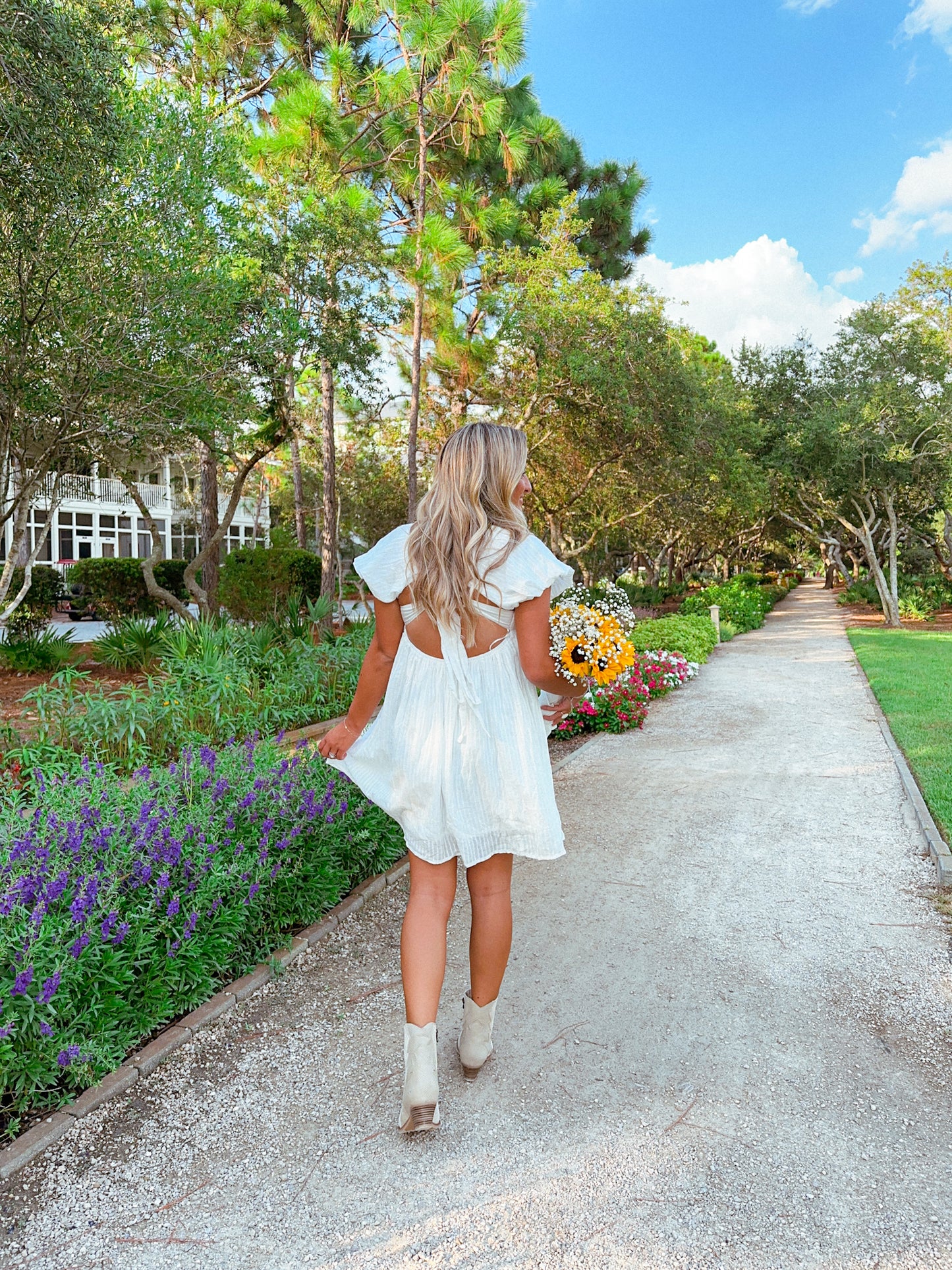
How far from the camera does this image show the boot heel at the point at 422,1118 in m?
2.13

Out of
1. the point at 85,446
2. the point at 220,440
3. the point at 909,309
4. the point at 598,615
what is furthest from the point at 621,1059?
the point at 909,309

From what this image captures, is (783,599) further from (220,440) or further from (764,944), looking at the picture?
(764,944)

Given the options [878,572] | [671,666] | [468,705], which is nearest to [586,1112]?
[468,705]

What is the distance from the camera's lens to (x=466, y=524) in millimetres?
2236

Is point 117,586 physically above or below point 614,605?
above

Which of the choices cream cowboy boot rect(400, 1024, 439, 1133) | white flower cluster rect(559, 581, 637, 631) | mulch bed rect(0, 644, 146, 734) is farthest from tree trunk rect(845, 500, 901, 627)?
cream cowboy boot rect(400, 1024, 439, 1133)

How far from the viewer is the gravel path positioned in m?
1.83

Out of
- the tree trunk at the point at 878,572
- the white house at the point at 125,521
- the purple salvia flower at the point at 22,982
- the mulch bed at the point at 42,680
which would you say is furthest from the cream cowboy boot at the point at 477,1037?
the white house at the point at 125,521

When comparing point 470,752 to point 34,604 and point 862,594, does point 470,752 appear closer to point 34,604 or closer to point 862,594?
point 34,604

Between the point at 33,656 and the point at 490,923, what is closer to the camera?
the point at 490,923

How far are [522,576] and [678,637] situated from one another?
11.8 meters

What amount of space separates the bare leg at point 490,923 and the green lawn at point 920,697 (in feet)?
11.5

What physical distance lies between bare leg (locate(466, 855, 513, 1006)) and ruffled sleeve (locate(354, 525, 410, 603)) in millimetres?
810

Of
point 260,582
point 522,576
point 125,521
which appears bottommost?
→ point 522,576
